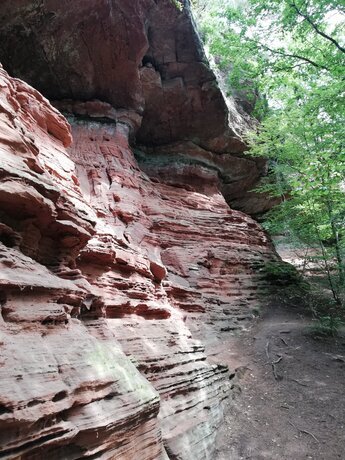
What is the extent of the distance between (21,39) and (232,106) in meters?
13.4

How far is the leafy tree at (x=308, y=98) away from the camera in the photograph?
9938 mm

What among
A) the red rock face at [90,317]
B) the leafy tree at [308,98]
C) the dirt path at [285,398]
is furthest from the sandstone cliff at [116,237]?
the leafy tree at [308,98]

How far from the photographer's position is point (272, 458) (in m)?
6.12

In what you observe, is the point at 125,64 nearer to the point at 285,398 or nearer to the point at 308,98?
the point at 308,98

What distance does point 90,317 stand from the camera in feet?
18.8

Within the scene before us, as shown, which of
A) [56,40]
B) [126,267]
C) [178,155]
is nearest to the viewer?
[126,267]

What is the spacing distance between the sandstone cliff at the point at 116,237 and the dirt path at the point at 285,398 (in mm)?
666

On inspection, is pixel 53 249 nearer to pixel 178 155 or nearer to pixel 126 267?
pixel 126 267

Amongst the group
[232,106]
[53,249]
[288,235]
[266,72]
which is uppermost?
[232,106]

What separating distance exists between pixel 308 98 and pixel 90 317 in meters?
13.4

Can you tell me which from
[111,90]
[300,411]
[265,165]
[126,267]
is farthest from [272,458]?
[265,165]

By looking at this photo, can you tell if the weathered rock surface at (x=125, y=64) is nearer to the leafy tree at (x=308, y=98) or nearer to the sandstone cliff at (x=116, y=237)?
the sandstone cliff at (x=116, y=237)

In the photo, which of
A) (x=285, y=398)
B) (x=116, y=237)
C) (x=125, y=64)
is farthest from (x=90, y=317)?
(x=125, y=64)

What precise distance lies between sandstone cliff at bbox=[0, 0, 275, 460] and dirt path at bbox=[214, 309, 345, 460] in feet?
2.19
